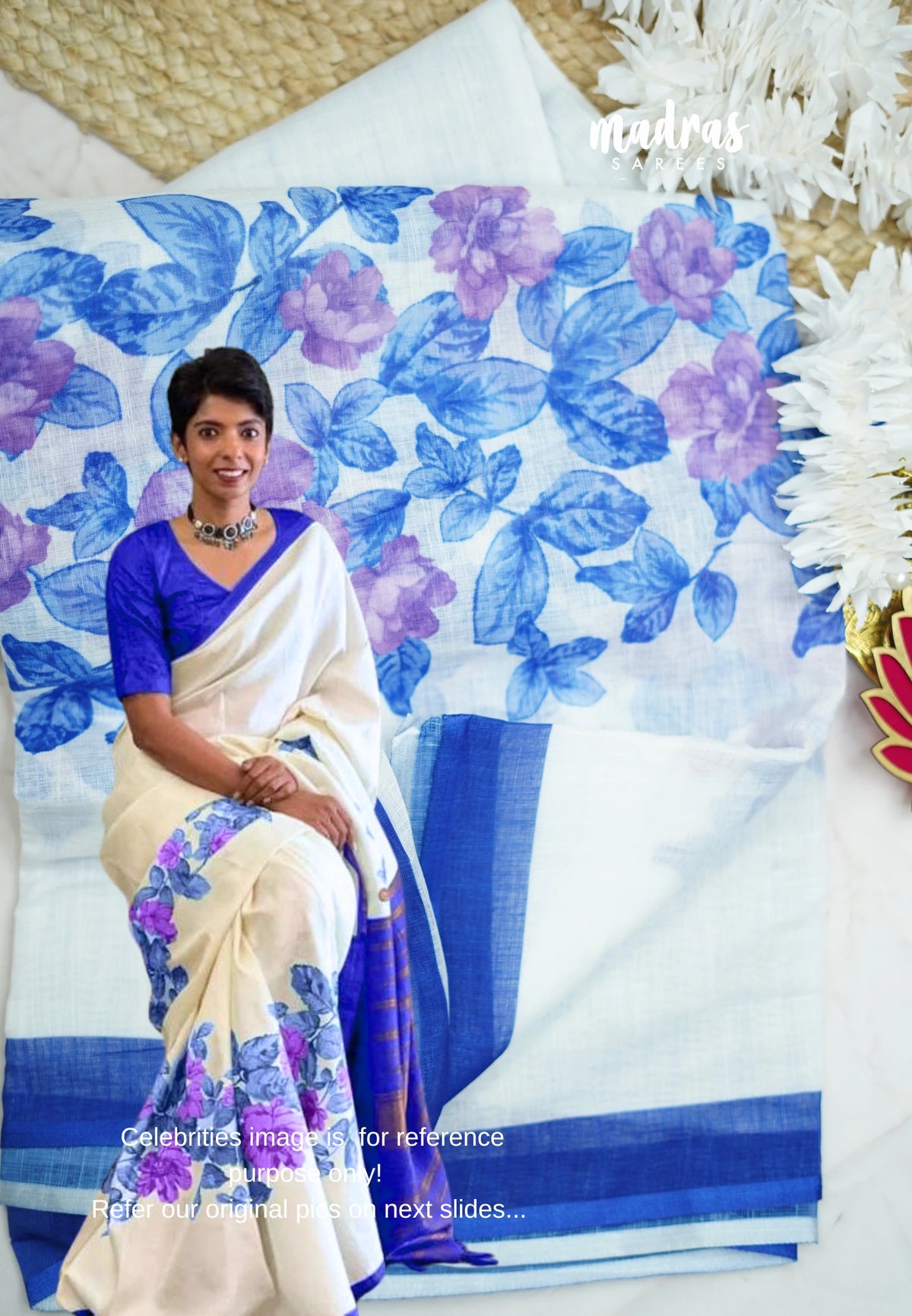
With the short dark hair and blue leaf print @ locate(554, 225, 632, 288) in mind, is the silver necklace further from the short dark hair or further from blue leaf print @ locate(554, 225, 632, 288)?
blue leaf print @ locate(554, 225, 632, 288)

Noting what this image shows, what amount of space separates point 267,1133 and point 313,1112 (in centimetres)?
4

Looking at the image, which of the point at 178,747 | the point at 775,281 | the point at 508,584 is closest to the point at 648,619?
the point at 508,584

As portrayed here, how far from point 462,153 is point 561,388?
24cm

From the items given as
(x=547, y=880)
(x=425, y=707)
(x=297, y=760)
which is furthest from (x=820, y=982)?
(x=297, y=760)

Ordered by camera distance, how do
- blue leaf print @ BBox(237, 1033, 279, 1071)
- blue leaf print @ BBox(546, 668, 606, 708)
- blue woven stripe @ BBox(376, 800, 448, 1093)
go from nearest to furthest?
blue leaf print @ BBox(237, 1033, 279, 1071), blue woven stripe @ BBox(376, 800, 448, 1093), blue leaf print @ BBox(546, 668, 606, 708)

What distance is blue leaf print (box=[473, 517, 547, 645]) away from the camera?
1190 mm

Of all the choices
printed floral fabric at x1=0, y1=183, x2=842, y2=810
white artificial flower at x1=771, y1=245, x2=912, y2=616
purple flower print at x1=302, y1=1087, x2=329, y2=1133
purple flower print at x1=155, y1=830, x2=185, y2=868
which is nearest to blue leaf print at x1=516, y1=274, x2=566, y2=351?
printed floral fabric at x1=0, y1=183, x2=842, y2=810

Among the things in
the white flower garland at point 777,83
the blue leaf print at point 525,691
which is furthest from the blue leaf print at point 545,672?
the white flower garland at point 777,83

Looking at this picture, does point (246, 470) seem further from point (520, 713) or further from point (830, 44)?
point (830, 44)

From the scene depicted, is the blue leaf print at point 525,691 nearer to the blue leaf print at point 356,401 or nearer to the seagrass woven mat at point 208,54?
the blue leaf print at point 356,401

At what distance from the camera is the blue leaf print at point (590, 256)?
1.23 m

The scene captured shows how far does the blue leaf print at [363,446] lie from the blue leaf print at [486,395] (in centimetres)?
5

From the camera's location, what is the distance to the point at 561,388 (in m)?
1.22

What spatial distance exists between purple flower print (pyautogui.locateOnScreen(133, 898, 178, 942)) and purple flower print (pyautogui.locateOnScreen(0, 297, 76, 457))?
0.38 meters
